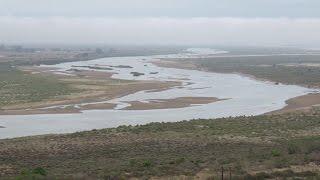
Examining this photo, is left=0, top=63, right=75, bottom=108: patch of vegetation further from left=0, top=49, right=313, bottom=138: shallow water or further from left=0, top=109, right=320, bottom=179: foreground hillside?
left=0, top=109, right=320, bottom=179: foreground hillside

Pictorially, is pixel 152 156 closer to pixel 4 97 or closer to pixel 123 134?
pixel 123 134

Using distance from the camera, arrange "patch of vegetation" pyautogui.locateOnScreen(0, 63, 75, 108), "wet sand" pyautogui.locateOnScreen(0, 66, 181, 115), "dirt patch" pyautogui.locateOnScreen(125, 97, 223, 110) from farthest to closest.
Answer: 1. "patch of vegetation" pyautogui.locateOnScreen(0, 63, 75, 108)
2. "dirt patch" pyautogui.locateOnScreen(125, 97, 223, 110)
3. "wet sand" pyautogui.locateOnScreen(0, 66, 181, 115)

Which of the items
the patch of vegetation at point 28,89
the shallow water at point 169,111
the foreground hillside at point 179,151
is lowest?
the foreground hillside at point 179,151

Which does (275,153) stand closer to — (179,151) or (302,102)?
(179,151)

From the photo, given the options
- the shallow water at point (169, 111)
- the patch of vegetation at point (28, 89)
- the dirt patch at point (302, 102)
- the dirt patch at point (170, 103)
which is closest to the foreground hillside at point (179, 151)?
the shallow water at point (169, 111)

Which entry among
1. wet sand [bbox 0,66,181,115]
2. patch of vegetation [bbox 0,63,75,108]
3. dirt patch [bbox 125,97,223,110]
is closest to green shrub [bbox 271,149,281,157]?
wet sand [bbox 0,66,181,115]

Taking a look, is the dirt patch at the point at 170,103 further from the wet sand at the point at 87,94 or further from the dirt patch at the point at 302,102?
the dirt patch at the point at 302,102

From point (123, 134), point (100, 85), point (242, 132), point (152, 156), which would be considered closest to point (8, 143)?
point (123, 134)
